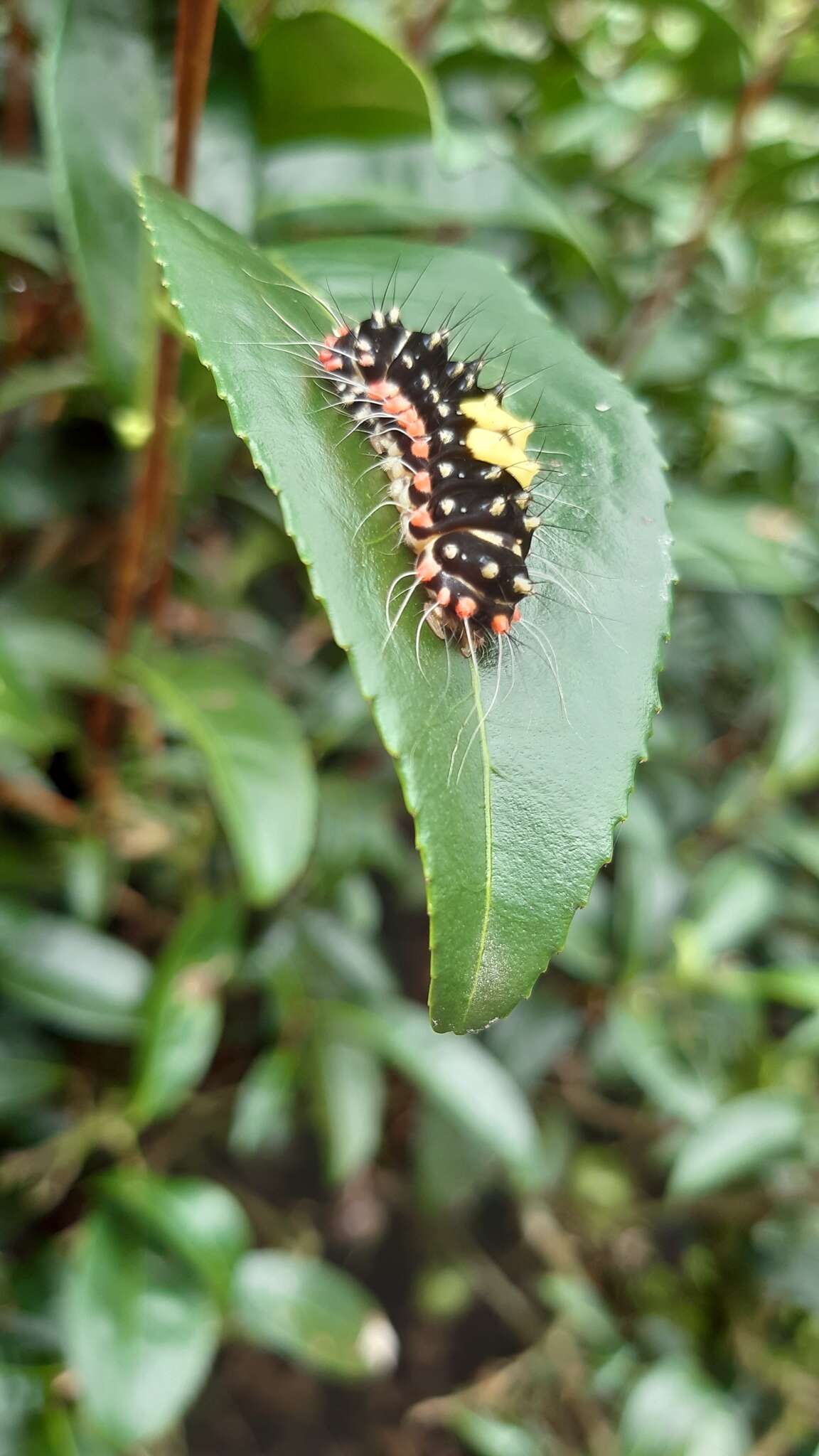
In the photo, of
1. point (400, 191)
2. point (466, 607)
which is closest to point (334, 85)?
point (400, 191)

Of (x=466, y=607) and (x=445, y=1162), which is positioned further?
(x=445, y=1162)

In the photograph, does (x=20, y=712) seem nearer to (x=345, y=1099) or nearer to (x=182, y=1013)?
(x=182, y=1013)

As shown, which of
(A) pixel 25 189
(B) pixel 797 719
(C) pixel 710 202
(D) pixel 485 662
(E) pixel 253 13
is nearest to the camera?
(D) pixel 485 662

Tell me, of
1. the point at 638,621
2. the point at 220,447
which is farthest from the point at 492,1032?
the point at 638,621

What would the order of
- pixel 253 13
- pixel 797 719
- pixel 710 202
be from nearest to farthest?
pixel 253 13
pixel 710 202
pixel 797 719

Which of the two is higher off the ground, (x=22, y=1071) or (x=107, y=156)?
(x=107, y=156)

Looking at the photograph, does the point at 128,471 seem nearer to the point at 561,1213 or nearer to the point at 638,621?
the point at 638,621

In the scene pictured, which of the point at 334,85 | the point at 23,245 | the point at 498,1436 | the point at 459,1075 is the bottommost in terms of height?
the point at 498,1436
